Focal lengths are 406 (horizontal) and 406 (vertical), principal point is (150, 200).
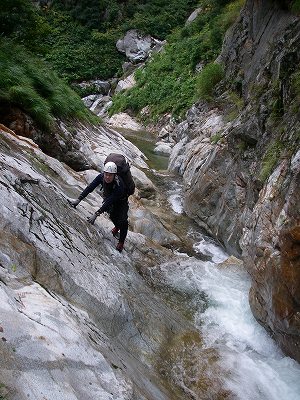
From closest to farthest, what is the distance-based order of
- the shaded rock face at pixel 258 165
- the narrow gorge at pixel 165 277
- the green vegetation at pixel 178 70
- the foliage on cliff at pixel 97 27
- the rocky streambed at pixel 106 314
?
1. the rocky streambed at pixel 106 314
2. the narrow gorge at pixel 165 277
3. the shaded rock face at pixel 258 165
4. the green vegetation at pixel 178 70
5. the foliage on cliff at pixel 97 27

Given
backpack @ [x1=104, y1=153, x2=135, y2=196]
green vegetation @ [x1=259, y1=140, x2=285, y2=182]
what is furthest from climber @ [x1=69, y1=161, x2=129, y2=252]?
green vegetation @ [x1=259, y1=140, x2=285, y2=182]

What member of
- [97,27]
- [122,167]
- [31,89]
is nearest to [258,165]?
[122,167]

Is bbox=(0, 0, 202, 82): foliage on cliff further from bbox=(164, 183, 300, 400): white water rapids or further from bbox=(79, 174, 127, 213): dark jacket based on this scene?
bbox=(164, 183, 300, 400): white water rapids

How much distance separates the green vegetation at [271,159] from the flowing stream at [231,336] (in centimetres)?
215

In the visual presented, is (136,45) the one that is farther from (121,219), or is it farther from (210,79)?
(121,219)

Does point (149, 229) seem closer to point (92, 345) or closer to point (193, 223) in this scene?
point (193, 223)

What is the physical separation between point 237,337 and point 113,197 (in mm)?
3046

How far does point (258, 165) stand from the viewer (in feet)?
29.1

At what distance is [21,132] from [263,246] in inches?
292

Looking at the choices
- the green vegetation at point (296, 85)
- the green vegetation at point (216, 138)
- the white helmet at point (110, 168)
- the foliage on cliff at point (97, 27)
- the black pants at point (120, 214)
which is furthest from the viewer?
the foliage on cliff at point (97, 27)

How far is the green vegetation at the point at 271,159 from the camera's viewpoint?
745cm

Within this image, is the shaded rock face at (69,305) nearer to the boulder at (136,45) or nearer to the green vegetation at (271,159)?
the green vegetation at (271,159)

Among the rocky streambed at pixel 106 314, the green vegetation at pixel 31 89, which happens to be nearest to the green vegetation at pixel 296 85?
Answer: the rocky streambed at pixel 106 314

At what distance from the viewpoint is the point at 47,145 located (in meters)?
11.6
